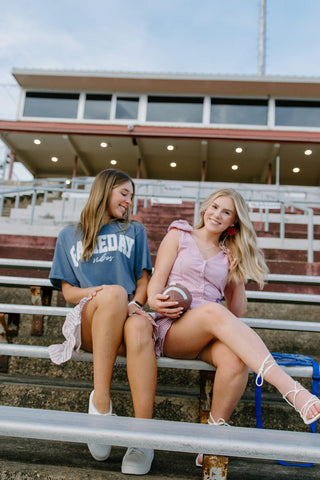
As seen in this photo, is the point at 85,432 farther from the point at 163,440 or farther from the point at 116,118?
the point at 116,118

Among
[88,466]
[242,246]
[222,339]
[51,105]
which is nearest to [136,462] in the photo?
[88,466]

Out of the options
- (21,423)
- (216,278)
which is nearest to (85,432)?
(21,423)

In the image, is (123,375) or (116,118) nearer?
(123,375)

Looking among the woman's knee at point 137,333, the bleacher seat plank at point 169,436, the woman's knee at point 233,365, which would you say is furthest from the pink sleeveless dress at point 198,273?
the bleacher seat plank at point 169,436

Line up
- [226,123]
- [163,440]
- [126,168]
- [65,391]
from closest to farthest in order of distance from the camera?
[163,440], [65,391], [226,123], [126,168]

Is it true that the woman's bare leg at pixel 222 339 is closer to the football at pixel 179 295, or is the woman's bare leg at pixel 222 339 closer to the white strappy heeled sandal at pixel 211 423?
the football at pixel 179 295

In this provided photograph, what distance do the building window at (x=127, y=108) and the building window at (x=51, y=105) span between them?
139cm

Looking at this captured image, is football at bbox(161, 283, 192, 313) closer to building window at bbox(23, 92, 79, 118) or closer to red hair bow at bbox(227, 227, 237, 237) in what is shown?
red hair bow at bbox(227, 227, 237, 237)

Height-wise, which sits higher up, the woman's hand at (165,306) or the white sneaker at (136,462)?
the woman's hand at (165,306)

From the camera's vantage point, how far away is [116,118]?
1281cm

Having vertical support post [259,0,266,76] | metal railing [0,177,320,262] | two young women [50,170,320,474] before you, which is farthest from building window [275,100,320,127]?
two young women [50,170,320,474]

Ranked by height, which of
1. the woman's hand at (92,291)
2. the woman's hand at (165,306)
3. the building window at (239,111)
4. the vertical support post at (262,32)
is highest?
the vertical support post at (262,32)

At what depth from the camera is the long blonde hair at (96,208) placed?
2049 mm

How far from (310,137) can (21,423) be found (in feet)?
39.5
